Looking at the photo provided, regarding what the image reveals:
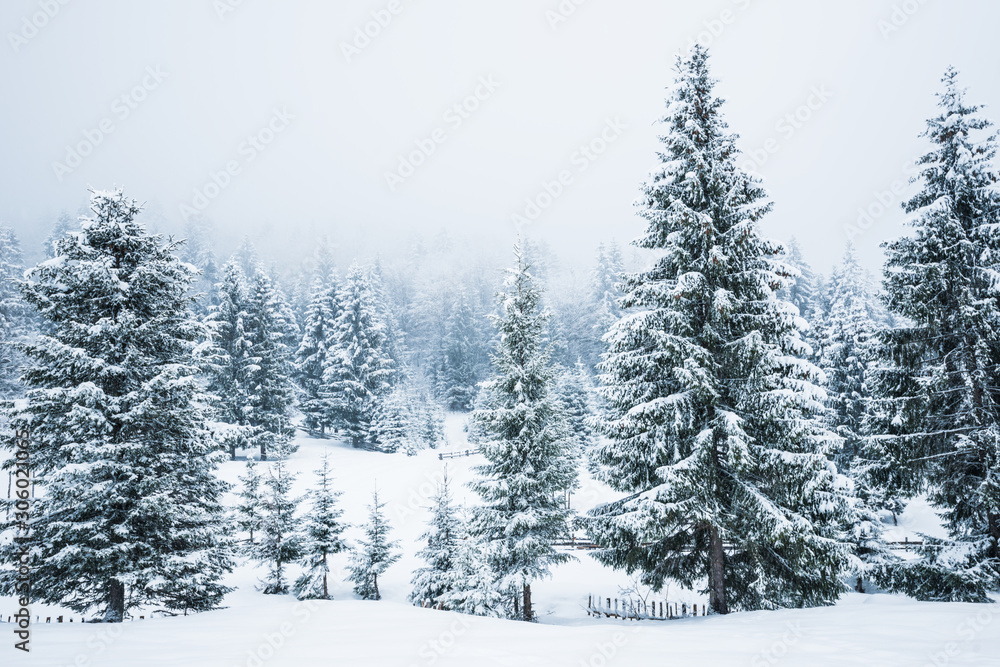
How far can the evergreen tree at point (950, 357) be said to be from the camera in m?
11.2

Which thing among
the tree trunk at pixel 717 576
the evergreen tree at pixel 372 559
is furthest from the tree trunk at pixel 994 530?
the evergreen tree at pixel 372 559

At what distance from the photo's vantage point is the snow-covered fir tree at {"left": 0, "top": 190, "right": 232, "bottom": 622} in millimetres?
11086

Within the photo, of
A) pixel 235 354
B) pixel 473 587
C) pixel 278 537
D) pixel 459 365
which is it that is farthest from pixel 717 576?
pixel 459 365

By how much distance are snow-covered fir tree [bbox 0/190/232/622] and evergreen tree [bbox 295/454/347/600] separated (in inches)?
278

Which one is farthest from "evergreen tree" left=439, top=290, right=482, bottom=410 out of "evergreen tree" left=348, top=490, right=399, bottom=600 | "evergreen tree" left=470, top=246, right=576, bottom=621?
"evergreen tree" left=470, top=246, right=576, bottom=621

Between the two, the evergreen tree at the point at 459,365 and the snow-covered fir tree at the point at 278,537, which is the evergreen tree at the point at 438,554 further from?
the evergreen tree at the point at 459,365

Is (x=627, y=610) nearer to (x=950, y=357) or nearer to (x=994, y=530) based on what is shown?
(x=994, y=530)

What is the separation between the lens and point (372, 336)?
47.4m

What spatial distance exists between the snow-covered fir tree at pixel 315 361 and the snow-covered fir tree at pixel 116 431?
32891mm

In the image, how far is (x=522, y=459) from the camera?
15930 mm

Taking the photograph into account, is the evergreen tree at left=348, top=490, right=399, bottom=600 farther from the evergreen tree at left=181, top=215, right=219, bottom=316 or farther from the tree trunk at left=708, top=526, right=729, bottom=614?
the evergreen tree at left=181, top=215, right=219, bottom=316

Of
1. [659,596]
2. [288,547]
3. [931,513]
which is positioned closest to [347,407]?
[288,547]

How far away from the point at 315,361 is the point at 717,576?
43283 millimetres

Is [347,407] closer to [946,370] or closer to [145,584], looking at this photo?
[145,584]
